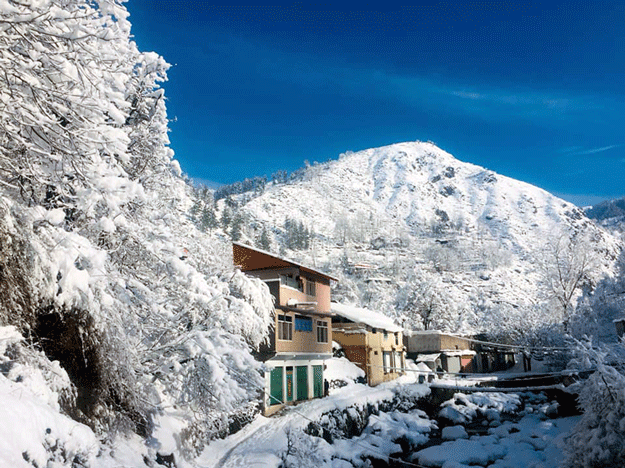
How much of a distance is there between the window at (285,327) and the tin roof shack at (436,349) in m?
26.9

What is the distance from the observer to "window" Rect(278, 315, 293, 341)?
28188mm

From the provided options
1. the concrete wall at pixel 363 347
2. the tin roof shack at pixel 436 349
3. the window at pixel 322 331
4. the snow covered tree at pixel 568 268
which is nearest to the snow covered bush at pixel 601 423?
the window at pixel 322 331

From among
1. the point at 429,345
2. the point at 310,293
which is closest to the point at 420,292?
the point at 429,345

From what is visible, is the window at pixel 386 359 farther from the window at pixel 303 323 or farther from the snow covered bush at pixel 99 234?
the snow covered bush at pixel 99 234

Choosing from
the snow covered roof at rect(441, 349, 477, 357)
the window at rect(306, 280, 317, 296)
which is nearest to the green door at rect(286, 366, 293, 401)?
the window at rect(306, 280, 317, 296)

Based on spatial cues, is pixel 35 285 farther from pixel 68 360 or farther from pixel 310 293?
pixel 310 293

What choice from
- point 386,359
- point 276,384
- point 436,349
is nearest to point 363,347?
point 386,359

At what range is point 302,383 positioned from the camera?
99.3ft

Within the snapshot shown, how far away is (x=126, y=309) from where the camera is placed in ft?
33.2

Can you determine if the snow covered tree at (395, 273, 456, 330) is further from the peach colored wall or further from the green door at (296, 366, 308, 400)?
the green door at (296, 366, 308, 400)

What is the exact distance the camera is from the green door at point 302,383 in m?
29.8

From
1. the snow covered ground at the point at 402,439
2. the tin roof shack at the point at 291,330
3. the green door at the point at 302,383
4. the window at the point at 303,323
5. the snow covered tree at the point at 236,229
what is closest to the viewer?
the snow covered ground at the point at 402,439

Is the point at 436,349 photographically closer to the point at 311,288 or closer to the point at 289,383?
the point at 311,288

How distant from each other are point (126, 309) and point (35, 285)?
95.3 inches
